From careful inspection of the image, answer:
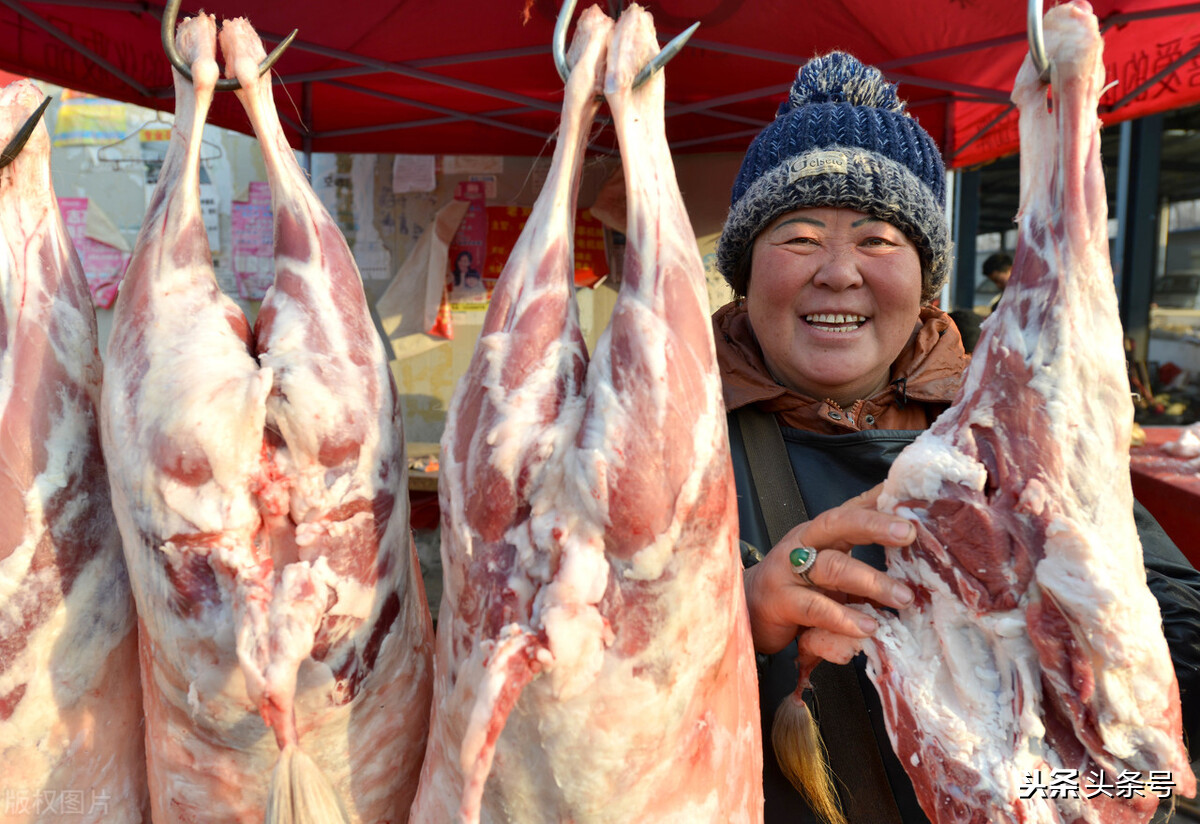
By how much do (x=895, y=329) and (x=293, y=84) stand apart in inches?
141

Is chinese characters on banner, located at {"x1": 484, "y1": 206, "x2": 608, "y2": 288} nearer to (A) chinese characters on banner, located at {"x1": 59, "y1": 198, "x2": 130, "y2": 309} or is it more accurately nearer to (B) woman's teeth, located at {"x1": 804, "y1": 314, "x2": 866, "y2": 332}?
(A) chinese characters on banner, located at {"x1": 59, "y1": 198, "x2": 130, "y2": 309}

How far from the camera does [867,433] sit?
1653mm

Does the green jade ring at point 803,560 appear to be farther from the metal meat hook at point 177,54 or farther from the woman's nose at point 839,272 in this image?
the metal meat hook at point 177,54

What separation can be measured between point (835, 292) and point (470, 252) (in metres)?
4.26

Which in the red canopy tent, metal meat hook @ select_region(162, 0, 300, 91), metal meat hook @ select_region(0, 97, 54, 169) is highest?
the red canopy tent

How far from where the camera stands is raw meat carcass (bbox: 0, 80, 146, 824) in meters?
1.09

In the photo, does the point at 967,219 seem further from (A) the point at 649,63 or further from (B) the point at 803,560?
(A) the point at 649,63

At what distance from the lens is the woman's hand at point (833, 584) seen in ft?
3.47

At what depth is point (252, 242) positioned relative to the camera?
5586 mm

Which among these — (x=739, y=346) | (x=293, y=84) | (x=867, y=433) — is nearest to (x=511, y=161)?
(x=293, y=84)

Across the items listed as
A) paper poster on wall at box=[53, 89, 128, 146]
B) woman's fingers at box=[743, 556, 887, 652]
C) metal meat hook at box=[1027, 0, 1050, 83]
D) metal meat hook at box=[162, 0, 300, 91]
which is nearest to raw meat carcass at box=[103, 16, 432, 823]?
metal meat hook at box=[162, 0, 300, 91]

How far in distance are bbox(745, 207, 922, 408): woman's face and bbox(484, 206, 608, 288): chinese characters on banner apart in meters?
3.81

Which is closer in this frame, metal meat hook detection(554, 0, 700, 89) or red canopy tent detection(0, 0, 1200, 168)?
metal meat hook detection(554, 0, 700, 89)

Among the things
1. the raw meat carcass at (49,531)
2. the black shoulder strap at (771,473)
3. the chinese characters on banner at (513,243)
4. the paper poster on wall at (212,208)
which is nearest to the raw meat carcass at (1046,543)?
the black shoulder strap at (771,473)
